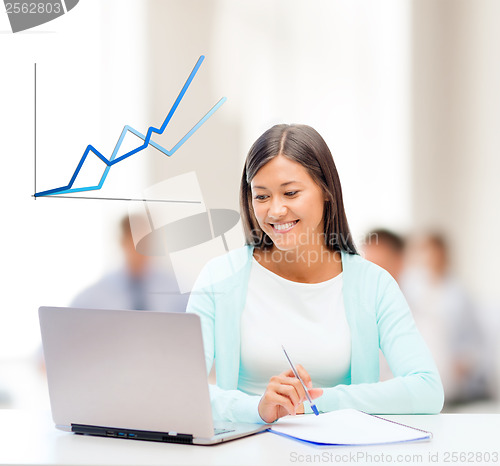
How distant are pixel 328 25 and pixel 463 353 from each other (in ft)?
7.22

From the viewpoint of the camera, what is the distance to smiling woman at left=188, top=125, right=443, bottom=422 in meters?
1.78

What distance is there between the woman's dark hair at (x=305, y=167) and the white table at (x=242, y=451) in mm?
727

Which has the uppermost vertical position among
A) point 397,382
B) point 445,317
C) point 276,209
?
point 276,209

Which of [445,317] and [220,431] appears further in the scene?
[445,317]

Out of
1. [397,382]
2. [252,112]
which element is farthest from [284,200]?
[252,112]

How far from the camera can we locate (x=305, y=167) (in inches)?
71.6

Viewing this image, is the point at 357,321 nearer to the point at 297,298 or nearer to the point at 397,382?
the point at 297,298

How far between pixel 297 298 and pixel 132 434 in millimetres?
749

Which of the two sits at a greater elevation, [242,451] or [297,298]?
[297,298]

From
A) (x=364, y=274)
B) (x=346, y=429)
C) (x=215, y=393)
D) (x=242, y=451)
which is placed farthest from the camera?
(x=364, y=274)

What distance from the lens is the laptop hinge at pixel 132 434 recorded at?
48.1 inches

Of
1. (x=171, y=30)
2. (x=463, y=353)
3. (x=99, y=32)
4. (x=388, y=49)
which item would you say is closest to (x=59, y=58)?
(x=99, y=32)

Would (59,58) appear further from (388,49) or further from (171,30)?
(388,49)

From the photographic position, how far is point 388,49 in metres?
4.19
